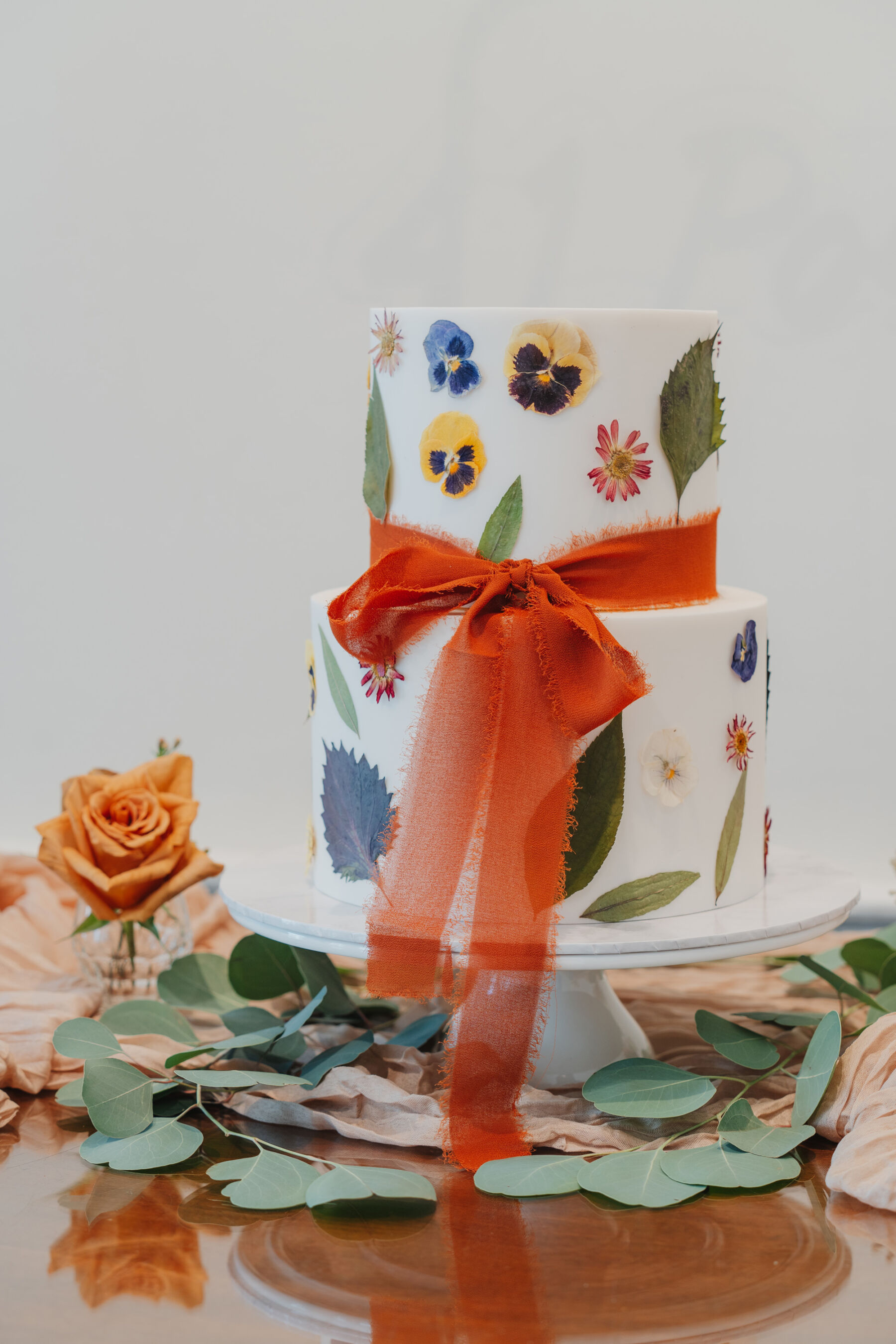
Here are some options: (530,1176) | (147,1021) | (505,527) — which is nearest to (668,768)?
(505,527)

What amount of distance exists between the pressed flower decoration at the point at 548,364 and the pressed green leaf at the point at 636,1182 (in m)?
0.59

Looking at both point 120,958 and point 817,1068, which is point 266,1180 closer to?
point 817,1068

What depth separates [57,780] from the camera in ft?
7.83

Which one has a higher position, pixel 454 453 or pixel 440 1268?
pixel 454 453

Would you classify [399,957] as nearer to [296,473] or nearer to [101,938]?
[101,938]

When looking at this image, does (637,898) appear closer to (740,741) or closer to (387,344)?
(740,741)

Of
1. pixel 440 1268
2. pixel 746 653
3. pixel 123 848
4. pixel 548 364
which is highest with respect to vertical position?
pixel 548 364

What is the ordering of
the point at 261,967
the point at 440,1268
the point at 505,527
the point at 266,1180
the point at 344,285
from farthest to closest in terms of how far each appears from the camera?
the point at 344,285, the point at 261,967, the point at 505,527, the point at 266,1180, the point at 440,1268

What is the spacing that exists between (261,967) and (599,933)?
44 centimetres

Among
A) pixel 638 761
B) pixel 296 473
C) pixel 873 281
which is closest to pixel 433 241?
pixel 296 473

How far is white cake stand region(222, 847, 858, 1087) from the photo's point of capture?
3.72 feet

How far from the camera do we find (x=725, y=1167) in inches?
43.0

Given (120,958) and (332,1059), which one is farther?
(120,958)

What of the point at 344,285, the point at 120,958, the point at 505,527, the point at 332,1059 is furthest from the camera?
the point at 344,285
